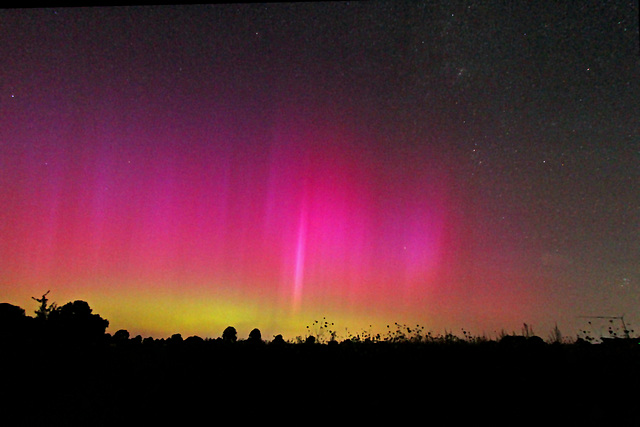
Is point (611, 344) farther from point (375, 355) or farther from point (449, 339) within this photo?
point (375, 355)

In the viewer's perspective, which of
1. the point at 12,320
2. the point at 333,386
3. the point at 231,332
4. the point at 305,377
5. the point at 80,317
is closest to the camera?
the point at 333,386

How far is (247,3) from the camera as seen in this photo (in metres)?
1.98

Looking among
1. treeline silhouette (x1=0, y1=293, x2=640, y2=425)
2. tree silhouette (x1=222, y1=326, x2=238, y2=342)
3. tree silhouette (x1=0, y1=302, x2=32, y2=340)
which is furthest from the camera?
tree silhouette (x1=222, y1=326, x2=238, y2=342)

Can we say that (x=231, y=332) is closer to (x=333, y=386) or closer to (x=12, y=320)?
(x=12, y=320)

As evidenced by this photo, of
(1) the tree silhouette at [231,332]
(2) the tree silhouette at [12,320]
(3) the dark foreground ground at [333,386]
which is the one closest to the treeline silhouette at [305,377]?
(3) the dark foreground ground at [333,386]

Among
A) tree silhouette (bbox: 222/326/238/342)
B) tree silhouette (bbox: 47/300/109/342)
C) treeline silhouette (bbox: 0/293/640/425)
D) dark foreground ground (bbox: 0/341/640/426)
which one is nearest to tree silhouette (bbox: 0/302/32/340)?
tree silhouette (bbox: 47/300/109/342)

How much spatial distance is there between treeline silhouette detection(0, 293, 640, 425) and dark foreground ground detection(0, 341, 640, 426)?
0.08 ft

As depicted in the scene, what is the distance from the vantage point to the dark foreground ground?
223 inches

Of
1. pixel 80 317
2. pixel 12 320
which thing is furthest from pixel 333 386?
pixel 80 317

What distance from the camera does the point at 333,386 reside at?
6.77 meters

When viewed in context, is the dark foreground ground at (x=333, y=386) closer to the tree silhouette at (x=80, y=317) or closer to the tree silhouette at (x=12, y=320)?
the tree silhouette at (x=12, y=320)

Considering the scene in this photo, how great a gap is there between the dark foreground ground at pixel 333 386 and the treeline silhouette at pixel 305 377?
2cm

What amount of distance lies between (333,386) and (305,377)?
2.45 feet

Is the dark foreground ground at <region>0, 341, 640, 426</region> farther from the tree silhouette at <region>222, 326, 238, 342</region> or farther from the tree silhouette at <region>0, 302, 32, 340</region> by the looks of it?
the tree silhouette at <region>222, 326, 238, 342</region>
